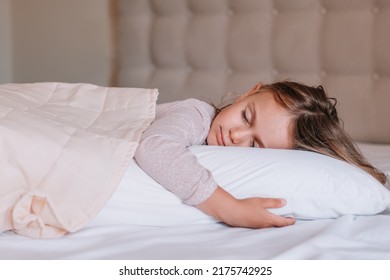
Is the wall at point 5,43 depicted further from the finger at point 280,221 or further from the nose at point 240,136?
the finger at point 280,221

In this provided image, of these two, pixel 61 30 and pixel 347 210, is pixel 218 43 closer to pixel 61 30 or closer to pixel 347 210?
pixel 61 30

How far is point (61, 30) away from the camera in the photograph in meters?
2.59

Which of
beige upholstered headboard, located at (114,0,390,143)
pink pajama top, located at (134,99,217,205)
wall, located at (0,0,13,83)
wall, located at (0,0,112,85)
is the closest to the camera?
pink pajama top, located at (134,99,217,205)

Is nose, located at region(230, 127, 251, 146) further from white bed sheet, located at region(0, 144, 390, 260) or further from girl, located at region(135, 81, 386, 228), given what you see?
white bed sheet, located at region(0, 144, 390, 260)

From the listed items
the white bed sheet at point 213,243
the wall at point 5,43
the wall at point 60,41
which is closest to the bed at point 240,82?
the white bed sheet at point 213,243

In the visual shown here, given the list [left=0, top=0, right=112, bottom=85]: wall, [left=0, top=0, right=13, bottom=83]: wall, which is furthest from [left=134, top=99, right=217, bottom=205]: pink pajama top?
[left=0, top=0, right=13, bottom=83]: wall

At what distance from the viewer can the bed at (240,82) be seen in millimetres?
A: 867

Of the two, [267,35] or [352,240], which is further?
[267,35]

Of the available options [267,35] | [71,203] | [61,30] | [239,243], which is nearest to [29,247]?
[71,203]

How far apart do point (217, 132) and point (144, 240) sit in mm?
439

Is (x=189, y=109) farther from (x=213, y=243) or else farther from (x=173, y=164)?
(x=213, y=243)

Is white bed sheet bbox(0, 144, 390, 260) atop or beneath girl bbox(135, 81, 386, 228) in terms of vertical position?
beneath

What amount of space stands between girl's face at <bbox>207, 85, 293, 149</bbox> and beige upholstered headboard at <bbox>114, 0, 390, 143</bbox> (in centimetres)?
73

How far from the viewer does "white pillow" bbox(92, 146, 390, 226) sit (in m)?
0.99
